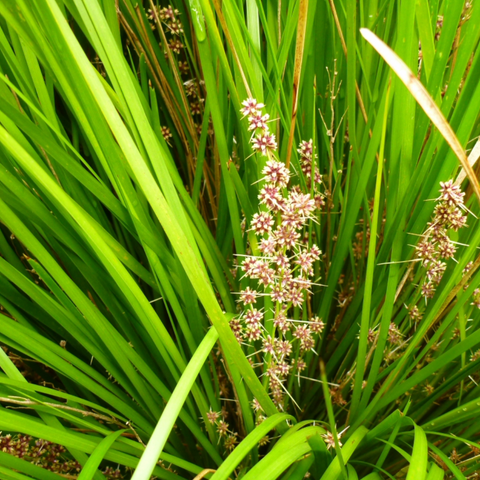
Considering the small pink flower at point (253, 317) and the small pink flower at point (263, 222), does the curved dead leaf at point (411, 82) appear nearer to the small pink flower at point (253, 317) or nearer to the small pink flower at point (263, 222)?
the small pink flower at point (263, 222)

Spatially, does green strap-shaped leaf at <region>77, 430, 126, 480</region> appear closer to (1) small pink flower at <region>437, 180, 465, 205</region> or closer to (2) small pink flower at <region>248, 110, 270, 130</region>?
(2) small pink flower at <region>248, 110, 270, 130</region>

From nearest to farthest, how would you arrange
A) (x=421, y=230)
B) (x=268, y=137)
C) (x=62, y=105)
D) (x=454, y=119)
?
(x=268, y=137) → (x=454, y=119) → (x=421, y=230) → (x=62, y=105)

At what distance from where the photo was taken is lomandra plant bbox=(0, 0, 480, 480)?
85 centimetres

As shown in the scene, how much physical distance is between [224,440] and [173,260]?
0.55 metres

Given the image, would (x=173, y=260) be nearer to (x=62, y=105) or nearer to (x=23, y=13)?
(x=23, y=13)

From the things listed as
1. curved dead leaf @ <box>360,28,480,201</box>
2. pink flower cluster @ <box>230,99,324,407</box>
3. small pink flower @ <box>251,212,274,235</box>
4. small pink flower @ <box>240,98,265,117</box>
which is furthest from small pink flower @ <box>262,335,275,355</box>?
curved dead leaf @ <box>360,28,480,201</box>

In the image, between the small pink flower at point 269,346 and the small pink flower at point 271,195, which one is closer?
the small pink flower at point 271,195

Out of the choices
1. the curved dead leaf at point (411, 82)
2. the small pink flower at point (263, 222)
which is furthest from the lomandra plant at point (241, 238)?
the curved dead leaf at point (411, 82)

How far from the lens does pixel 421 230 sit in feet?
3.47

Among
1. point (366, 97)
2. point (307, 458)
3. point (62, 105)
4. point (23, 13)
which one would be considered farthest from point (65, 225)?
point (366, 97)

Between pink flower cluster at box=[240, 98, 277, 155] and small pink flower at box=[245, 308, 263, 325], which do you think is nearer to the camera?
pink flower cluster at box=[240, 98, 277, 155]

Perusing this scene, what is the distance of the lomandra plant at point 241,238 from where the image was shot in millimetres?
852

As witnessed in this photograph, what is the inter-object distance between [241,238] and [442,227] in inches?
17.6

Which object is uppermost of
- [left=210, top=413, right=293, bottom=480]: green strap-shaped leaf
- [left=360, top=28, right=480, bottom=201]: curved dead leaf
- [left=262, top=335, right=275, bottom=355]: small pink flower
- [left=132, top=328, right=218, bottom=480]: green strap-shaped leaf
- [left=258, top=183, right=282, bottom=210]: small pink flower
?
[left=360, top=28, right=480, bottom=201]: curved dead leaf
